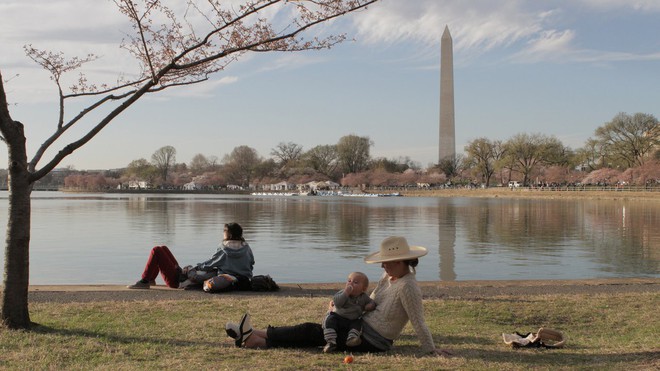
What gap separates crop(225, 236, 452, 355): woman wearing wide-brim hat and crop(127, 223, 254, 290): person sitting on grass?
378 centimetres

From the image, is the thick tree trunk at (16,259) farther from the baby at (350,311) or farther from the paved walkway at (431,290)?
the baby at (350,311)

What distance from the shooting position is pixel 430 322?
7.77m

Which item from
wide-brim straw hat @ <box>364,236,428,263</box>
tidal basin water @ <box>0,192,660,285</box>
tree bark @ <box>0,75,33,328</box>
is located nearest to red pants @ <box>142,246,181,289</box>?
tree bark @ <box>0,75,33,328</box>

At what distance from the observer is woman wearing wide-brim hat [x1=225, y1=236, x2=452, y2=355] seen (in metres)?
5.90

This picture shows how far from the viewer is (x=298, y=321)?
24.9ft

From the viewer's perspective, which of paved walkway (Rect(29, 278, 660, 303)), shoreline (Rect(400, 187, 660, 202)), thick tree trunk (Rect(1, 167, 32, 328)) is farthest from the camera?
shoreline (Rect(400, 187, 660, 202))

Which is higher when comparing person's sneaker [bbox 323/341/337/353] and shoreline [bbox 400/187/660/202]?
shoreline [bbox 400/187/660/202]

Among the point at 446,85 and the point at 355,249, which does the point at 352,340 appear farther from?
the point at 446,85

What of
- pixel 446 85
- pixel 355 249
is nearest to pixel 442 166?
pixel 446 85

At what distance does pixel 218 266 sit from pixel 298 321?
284 centimetres

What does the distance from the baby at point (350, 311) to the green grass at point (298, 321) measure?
17cm

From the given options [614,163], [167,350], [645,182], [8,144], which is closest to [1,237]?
[8,144]

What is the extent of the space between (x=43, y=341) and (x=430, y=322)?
4.15 m

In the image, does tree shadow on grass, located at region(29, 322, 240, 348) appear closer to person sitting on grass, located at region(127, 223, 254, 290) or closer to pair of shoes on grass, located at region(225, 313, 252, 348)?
pair of shoes on grass, located at region(225, 313, 252, 348)
